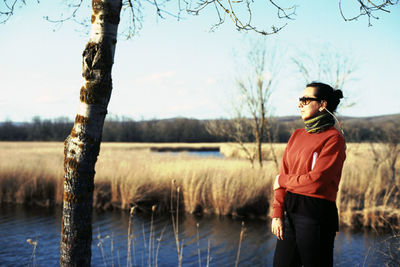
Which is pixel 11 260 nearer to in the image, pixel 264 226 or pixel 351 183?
pixel 264 226

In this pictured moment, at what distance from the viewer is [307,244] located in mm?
2055

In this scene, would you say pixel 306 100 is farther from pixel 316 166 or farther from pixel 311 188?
pixel 311 188

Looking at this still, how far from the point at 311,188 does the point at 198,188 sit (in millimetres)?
7221

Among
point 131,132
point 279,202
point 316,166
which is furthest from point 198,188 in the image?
point 131,132

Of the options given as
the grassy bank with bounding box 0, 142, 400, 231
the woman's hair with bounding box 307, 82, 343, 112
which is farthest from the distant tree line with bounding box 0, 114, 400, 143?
the woman's hair with bounding box 307, 82, 343, 112

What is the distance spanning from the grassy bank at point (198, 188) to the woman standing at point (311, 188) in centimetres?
631

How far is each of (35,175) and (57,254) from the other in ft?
16.1

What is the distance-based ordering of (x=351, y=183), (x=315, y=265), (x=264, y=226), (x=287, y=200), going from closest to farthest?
1. (x=315, y=265)
2. (x=287, y=200)
3. (x=264, y=226)
4. (x=351, y=183)

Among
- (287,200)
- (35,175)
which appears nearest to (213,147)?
(35,175)

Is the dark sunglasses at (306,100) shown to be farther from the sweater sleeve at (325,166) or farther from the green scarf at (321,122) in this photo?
the sweater sleeve at (325,166)

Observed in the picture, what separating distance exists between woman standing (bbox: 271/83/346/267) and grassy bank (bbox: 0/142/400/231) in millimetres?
6310

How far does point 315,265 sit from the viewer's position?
6.74 ft

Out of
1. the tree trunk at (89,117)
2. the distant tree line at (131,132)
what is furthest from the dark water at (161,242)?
the distant tree line at (131,132)

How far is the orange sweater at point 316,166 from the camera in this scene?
207 centimetres
